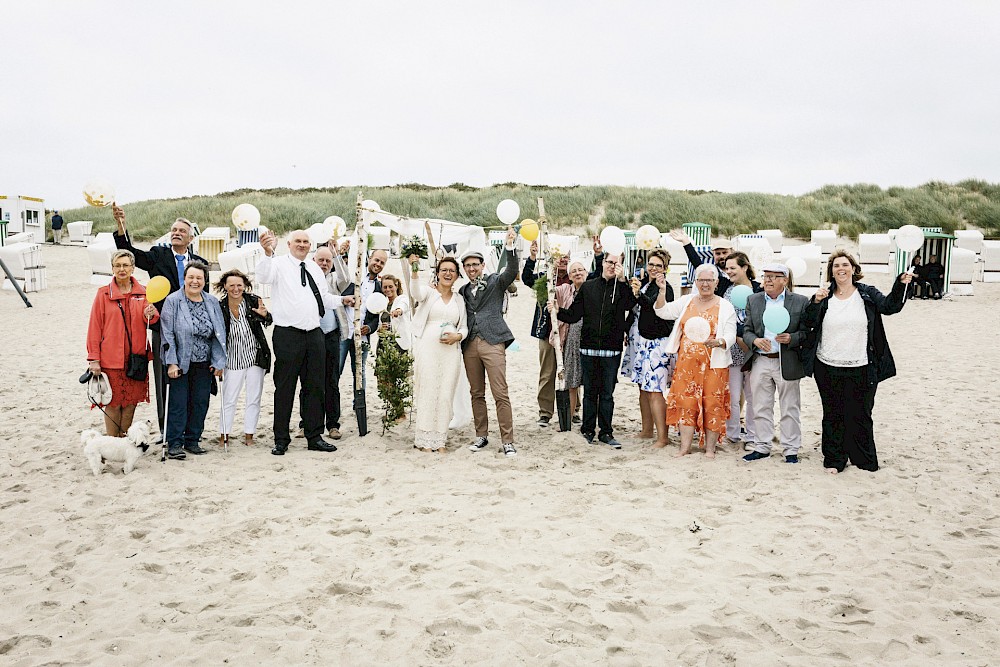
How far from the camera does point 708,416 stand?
6.25 metres

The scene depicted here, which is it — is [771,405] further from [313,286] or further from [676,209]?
[676,209]

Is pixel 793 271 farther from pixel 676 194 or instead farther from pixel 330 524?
pixel 676 194

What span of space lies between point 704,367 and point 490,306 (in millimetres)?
1955

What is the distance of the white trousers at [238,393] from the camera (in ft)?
21.3

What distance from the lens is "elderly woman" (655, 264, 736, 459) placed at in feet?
20.1

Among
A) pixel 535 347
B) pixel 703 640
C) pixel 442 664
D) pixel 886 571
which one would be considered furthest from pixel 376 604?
pixel 535 347

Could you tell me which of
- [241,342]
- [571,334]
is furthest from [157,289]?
[571,334]

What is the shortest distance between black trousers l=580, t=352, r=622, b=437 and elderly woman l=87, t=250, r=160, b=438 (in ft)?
12.4

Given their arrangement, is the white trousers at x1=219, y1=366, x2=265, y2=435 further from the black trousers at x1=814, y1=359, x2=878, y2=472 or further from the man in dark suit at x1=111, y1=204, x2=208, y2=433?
the black trousers at x1=814, y1=359, x2=878, y2=472

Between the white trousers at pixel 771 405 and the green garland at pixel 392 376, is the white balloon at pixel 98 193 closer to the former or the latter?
the green garland at pixel 392 376

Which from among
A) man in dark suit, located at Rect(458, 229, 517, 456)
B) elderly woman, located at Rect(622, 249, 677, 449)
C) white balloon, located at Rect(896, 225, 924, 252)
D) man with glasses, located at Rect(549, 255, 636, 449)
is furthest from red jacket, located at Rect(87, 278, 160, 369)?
white balloon, located at Rect(896, 225, 924, 252)

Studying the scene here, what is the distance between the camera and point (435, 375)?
257 inches

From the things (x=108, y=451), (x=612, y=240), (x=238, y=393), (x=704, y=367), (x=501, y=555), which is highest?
(x=612, y=240)

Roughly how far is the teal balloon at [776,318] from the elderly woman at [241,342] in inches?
168
